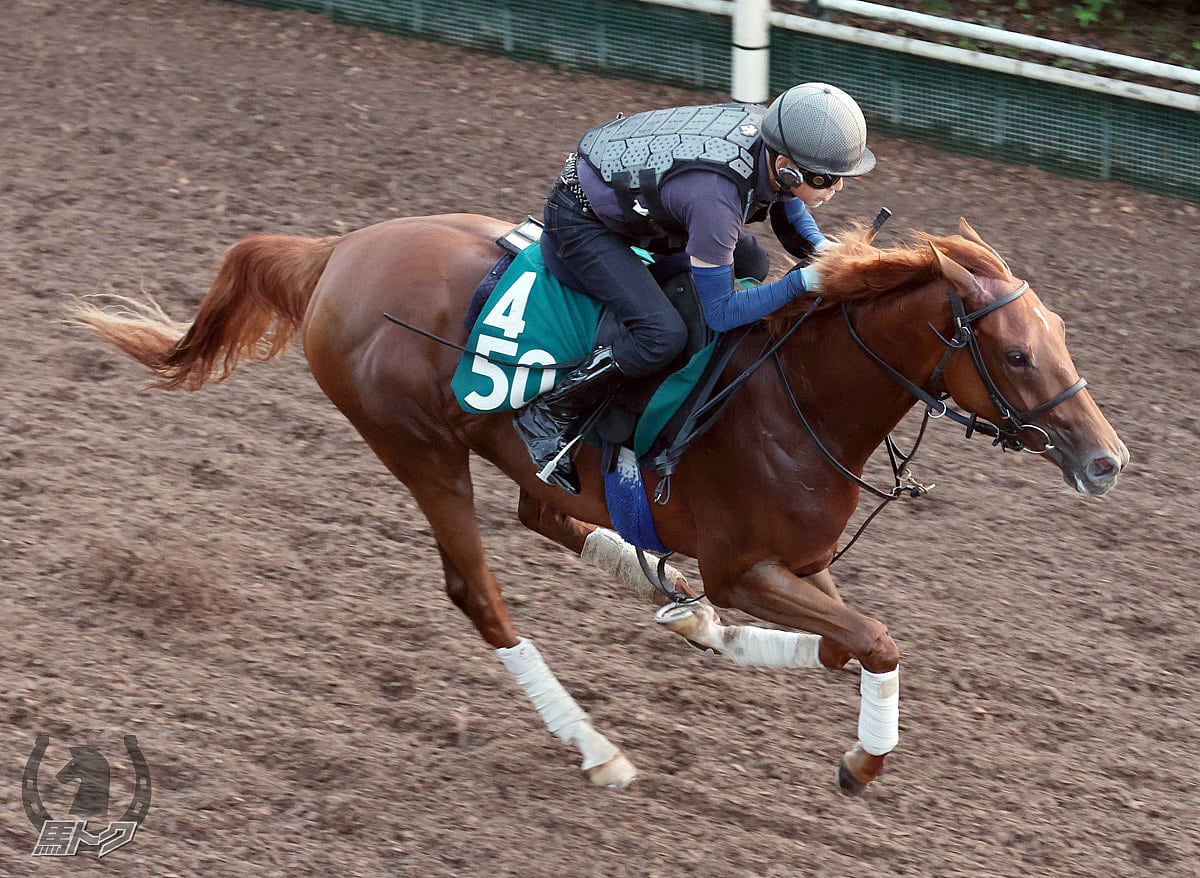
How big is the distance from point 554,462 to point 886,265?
4.08ft

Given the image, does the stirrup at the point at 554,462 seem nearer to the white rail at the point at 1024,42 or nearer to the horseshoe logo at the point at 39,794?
the horseshoe logo at the point at 39,794

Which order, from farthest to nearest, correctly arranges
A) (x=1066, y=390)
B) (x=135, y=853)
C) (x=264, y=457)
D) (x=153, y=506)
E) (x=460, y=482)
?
1. (x=264, y=457)
2. (x=153, y=506)
3. (x=460, y=482)
4. (x=135, y=853)
5. (x=1066, y=390)

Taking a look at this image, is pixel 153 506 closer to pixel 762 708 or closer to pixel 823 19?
pixel 762 708

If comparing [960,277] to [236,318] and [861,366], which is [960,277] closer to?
[861,366]

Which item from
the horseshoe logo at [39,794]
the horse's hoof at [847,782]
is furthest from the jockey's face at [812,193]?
the horseshoe logo at [39,794]

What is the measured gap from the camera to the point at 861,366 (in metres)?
3.64

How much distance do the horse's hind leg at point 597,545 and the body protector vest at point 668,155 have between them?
1.36 m

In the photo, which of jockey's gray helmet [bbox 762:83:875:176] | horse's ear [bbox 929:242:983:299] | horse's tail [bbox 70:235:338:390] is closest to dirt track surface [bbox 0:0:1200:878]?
horse's tail [bbox 70:235:338:390]

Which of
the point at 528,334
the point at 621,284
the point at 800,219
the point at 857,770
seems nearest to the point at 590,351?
the point at 528,334

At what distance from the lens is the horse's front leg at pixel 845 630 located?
149 inches

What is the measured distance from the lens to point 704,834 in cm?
408

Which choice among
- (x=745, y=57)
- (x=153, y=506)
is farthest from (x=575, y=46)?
(x=153, y=506)

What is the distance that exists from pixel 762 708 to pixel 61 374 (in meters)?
3.87

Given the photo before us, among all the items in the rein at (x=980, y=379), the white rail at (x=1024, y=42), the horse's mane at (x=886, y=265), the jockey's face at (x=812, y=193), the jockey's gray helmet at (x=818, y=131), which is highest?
the jockey's gray helmet at (x=818, y=131)
